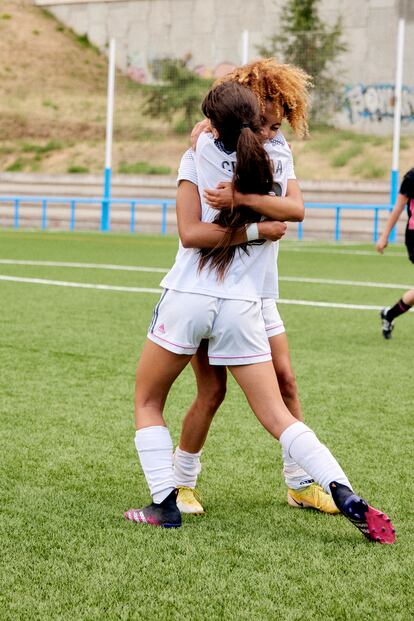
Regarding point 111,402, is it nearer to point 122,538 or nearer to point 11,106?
point 122,538

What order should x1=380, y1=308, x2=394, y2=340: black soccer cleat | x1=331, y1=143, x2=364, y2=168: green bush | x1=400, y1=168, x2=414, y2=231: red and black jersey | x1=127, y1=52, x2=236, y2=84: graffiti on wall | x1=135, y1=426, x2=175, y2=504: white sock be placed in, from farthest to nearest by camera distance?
x1=331, y1=143, x2=364, y2=168: green bush → x1=127, y1=52, x2=236, y2=84: graffiti on wall → x1=380, y1=308, x2=394, y2=340: black soccer cleat → x1=400, y1=168, x2=414, y2=231: red and black jersey → x1=135, y1=426, x2=175, y2=504: white sock

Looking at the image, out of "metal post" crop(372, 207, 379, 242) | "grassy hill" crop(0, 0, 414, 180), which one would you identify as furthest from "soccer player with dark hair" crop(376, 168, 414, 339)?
"grassy hill" crop(0, 0, 414, 180)

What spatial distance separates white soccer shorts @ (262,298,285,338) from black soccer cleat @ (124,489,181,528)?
2.30 feet

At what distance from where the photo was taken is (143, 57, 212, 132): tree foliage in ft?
99.7

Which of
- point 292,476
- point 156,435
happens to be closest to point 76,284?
point 292,476

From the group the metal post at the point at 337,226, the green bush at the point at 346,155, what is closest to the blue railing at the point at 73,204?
the metal post at the point at 337,226

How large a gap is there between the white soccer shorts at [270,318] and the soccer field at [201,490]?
674mm

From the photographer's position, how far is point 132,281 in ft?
43.1

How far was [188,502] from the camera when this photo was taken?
3.92m

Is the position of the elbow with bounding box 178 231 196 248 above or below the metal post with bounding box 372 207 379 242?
above

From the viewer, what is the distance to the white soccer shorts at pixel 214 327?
3.50 meters

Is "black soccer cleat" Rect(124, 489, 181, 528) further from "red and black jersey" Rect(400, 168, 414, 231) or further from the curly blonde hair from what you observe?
"red and black jersey" Rect(400, 168, 414, 231)

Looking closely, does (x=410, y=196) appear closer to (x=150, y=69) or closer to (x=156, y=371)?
(x=156, y=371)

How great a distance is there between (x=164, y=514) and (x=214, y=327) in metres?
0.69
